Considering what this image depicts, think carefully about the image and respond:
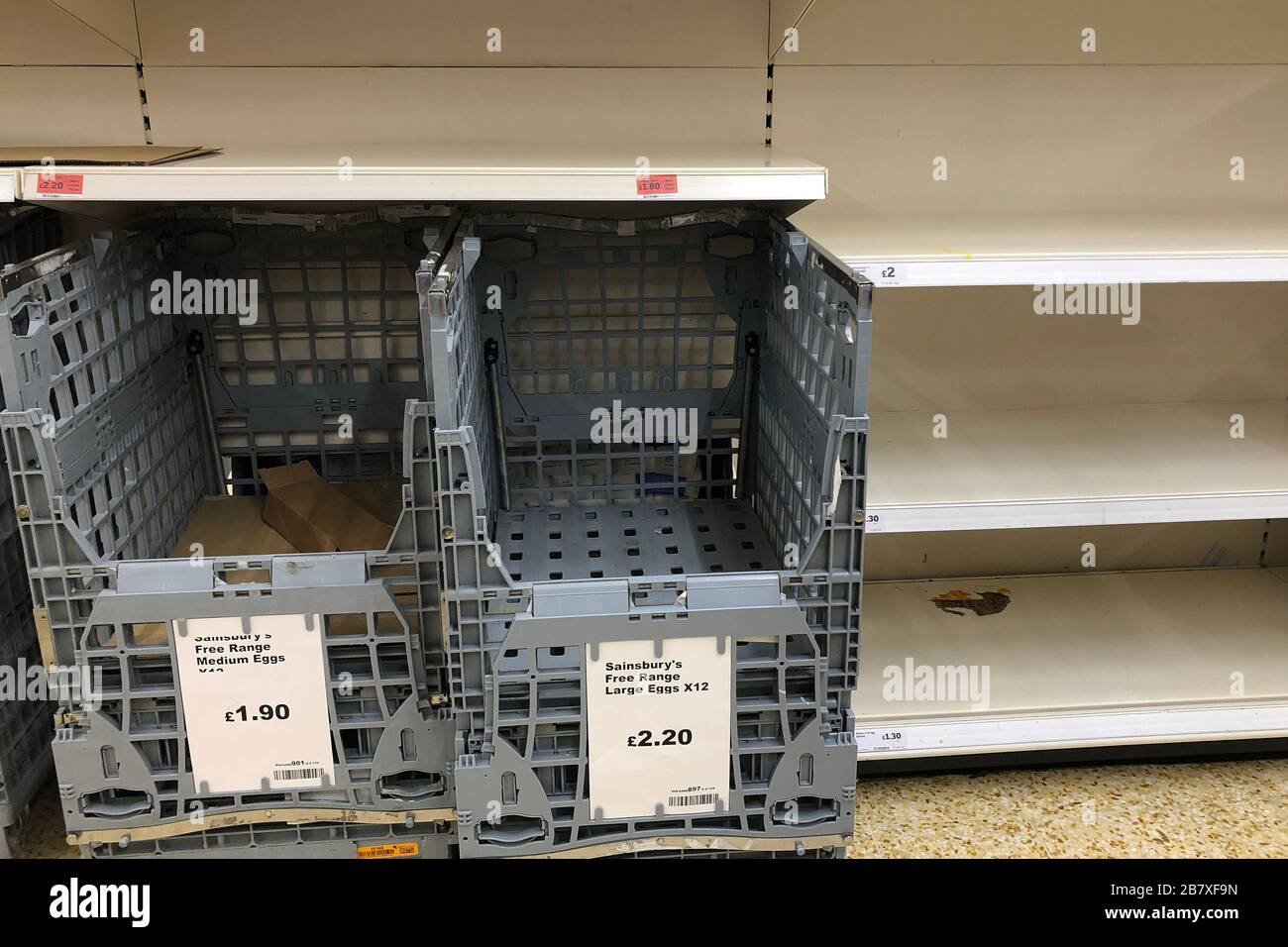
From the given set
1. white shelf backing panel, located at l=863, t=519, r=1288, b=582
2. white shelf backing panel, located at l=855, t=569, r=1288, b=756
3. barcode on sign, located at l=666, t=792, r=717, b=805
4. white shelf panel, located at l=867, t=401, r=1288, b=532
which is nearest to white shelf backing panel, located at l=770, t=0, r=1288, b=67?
white shelf panel, located at l=867, t=401, r=1288, b=532

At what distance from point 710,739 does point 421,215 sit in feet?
3.57

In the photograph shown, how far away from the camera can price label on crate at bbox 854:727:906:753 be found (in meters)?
1.83

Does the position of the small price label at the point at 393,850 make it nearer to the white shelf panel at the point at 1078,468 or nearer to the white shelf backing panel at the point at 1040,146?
the white shelf panel at the point at 1078,468

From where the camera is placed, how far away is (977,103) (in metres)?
2.04

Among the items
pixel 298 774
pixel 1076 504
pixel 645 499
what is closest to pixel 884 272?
pixel 1076 504

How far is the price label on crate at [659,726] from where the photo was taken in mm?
1442

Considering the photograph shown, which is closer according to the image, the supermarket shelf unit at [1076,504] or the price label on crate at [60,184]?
the price label on crate at [60,184]

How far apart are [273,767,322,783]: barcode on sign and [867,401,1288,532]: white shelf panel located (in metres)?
0.93

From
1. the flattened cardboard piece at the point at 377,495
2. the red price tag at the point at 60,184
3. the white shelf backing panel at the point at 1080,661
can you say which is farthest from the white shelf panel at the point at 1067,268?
the red price tag at the point at 60,184

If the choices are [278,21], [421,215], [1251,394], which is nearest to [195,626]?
[421,215]

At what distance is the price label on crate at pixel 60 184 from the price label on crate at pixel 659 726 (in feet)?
3.06

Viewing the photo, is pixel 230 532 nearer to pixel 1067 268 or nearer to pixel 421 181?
pixel 421 181

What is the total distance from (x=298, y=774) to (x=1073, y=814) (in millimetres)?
1348

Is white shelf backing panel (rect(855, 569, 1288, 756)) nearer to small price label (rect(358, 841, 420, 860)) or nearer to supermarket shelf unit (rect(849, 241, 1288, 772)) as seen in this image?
supermarket shelf unit (rect(849, 241, 1288, 772))
